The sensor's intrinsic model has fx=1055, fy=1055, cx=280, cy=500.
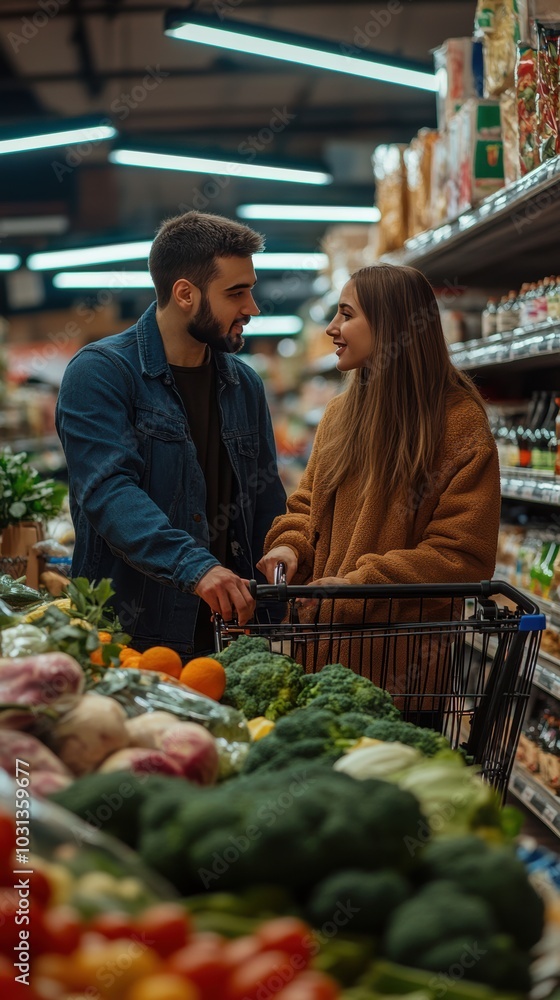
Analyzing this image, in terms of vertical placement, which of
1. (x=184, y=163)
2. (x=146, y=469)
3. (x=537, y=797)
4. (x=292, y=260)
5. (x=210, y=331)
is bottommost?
(x=537, y=797)

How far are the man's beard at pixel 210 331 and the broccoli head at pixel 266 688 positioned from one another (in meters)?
1.09

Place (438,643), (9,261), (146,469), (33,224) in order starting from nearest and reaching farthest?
(438,643) < (146,469) < (33,224) < (9,261)

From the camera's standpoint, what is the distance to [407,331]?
2568 mm

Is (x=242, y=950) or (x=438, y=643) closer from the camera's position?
(x=242, y=950)

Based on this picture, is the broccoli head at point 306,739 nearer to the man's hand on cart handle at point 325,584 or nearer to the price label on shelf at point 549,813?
the man's hand on cart handle at point 325,584

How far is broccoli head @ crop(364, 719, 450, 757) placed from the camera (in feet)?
4.96

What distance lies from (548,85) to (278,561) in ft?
5.89

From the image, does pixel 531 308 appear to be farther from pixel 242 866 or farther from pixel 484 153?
pixel 242 866

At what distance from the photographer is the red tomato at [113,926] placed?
0.94 metres

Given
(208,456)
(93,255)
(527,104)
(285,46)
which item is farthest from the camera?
(93,255)

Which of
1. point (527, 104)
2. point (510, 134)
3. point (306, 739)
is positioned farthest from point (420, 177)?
point (306, 739)

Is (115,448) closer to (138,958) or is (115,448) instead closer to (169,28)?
(138,958)

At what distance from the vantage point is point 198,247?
8.91 feet

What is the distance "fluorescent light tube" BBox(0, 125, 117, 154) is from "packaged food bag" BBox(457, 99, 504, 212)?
111 inches
